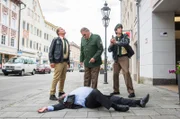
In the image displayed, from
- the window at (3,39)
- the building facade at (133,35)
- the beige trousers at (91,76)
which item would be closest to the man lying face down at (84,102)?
the beige trousers at (91,76)

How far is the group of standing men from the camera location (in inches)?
219

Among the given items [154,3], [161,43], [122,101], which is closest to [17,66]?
[161,43]

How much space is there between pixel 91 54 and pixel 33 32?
42933 millimetres

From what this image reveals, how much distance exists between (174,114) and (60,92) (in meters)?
3.23

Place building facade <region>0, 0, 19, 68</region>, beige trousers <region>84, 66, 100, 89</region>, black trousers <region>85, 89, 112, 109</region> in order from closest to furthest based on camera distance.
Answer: black trousers <region>85, 89, 112, 109</region> → beige trousers <region>84, 66, 100, 89</region> → building facade <region>0, 0, 19, 68</region>

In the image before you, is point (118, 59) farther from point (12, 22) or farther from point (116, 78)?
point (12, 22)

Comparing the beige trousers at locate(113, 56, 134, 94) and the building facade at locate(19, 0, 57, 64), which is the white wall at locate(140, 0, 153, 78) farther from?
the building facade at locate(19, 0, 57, 64)

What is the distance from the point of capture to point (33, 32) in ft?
152

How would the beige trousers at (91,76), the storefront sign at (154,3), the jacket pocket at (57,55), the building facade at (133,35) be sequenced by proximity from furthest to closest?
the building facade at (133,35)
the storefront sign at (154,3)
the jacket pocket at (57,55)
the beige trousers at (91,76)

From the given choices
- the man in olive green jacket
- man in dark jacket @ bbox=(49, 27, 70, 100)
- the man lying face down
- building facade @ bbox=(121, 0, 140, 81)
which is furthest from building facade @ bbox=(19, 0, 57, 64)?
the man lying face down

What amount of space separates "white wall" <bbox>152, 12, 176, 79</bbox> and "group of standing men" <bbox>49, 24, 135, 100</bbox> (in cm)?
353

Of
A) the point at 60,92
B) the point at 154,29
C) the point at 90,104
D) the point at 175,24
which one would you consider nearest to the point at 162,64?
the point at 154,29

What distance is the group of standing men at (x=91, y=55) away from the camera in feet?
18.3

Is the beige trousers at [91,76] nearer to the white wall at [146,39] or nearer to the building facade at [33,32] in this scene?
the white wall at [146,39]
